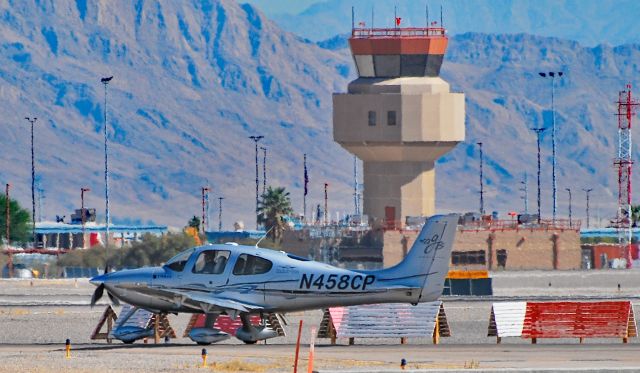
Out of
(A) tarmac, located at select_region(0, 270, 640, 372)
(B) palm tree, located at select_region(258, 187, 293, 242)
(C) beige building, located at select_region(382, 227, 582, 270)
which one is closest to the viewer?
(A) tarmac, located at select_region(0, 270, 640, 372)

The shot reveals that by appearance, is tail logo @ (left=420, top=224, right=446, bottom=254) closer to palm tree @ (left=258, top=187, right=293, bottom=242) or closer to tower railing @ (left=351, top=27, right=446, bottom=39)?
tower railing @ (left=351, top=27, right=446, bottom=39)

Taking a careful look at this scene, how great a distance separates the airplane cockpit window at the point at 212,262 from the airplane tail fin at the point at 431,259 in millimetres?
4277

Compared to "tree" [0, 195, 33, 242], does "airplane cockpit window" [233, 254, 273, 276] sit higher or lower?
lower

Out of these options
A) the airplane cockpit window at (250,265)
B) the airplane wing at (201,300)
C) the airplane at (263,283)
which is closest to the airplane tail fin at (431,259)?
the airplane at (263,283)

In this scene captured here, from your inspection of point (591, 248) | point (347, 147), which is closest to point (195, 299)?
point (347, 147)

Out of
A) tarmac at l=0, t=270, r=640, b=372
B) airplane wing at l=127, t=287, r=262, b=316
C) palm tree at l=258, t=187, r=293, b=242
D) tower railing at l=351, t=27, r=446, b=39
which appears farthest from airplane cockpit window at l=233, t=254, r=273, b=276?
palm tree at l=258, t=187, r=293, b=242

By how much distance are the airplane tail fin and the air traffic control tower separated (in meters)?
74.6

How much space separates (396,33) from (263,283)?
75251 mm

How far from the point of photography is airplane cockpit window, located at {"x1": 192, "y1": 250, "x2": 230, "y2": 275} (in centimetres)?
4878

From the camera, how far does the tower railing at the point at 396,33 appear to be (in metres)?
122

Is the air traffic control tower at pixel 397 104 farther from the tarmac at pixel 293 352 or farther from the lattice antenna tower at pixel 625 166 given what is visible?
the tarmac at pixel 293 352

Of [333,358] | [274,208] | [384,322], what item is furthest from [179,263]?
[274,208]

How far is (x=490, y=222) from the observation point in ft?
410

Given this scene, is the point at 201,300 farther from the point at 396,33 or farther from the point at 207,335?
the point at 396,33
